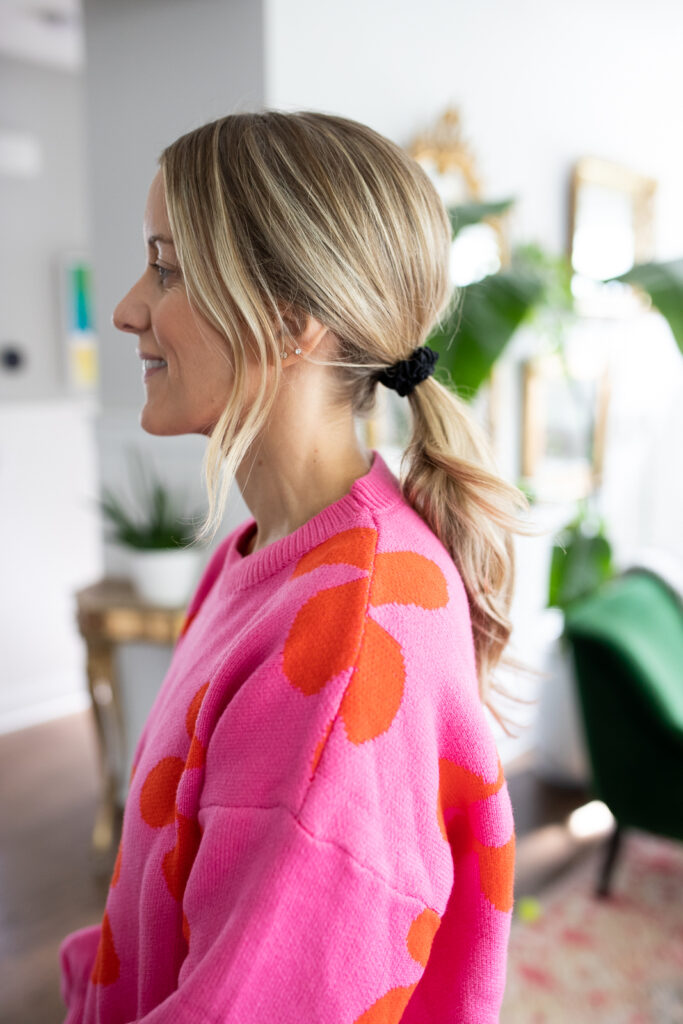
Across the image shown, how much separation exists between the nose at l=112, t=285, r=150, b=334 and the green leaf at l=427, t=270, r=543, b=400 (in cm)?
116

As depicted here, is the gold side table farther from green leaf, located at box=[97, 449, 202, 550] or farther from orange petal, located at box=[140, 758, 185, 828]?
orange petal, located at box=[140, 758, 185, 828]

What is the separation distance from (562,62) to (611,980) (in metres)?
2.79

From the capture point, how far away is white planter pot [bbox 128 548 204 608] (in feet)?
7.10

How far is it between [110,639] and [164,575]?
0.85ft

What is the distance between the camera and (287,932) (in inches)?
23.1

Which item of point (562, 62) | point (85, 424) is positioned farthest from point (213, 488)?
point (85, 424)

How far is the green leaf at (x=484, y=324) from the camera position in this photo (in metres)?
1.95

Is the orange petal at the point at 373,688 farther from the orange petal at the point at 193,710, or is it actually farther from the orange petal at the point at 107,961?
the orange petal at the point at 107,961

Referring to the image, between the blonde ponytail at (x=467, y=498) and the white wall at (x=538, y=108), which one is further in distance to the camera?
the white wall at (x=538, y=108)

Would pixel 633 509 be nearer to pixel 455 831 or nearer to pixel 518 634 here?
pixel 518 634

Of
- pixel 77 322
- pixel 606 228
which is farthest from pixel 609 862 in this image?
pixel 77 322

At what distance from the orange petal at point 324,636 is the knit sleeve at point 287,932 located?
3.8 inches

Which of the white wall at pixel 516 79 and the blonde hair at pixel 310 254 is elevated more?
the white wall at pixel 516 79

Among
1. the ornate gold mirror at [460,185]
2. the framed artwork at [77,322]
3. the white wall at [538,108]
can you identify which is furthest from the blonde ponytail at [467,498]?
the framed artwork at [77,322]
